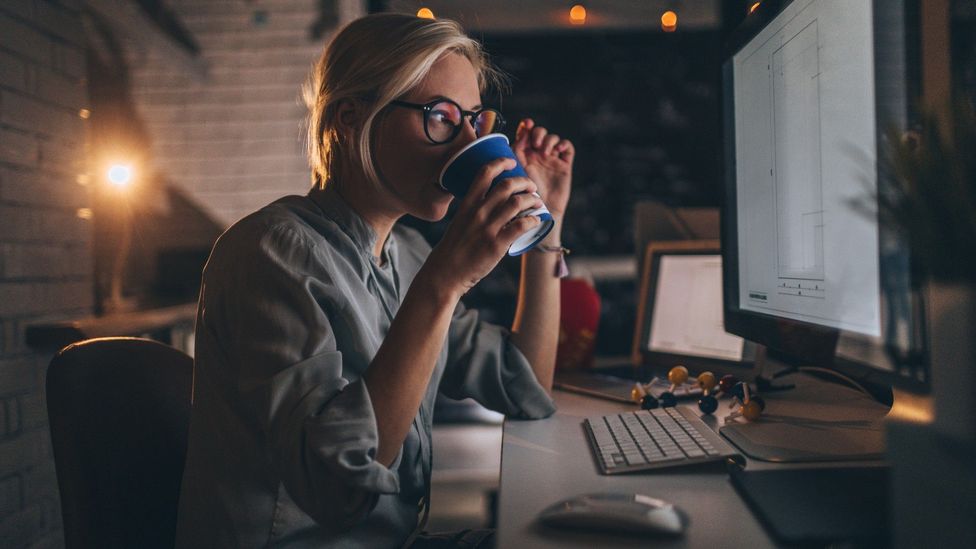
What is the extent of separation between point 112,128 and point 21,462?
2.09m

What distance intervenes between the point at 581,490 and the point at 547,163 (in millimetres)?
741

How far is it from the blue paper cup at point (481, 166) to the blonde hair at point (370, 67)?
14cm

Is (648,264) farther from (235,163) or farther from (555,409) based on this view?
(235,163)

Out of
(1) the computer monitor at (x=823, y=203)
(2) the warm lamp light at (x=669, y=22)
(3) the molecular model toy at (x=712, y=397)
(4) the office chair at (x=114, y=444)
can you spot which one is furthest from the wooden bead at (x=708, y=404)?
(2) the warm lamp light at (x=669, y=22)

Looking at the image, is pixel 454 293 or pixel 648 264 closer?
pixel 454 293

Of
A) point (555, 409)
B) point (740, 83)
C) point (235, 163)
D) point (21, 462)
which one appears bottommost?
point (21, 462)

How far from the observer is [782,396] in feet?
3.74

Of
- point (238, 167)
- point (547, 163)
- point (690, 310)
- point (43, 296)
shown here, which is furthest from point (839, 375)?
point (238, 167)

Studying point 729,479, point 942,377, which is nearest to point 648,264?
point 729,479

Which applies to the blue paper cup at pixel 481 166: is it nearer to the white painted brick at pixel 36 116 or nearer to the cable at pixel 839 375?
the cable at pixel 839 375

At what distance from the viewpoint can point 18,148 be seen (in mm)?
1656

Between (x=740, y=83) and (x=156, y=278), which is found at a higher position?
(x=740, y=83)

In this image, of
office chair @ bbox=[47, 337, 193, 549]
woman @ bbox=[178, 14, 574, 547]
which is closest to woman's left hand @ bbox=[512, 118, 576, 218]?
woman @ bbox=[178, 14, 574, 547]

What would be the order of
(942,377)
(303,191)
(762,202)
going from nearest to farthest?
(942,377) < (762,202) < (303,191)
